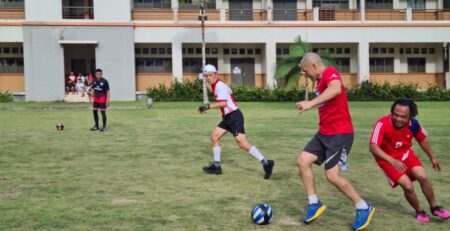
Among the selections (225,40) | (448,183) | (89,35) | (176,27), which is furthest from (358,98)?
(448,183)

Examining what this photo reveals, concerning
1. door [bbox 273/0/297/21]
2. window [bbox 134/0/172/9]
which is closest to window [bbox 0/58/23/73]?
window [bbox 134/0/172/9]

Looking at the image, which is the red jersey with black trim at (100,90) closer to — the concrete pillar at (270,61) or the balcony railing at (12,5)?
the concrete pillar at (270,61)

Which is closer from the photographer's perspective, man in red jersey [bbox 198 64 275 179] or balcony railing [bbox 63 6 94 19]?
man in red jersey [bbox 198 64 275 179]

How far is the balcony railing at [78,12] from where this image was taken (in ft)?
121

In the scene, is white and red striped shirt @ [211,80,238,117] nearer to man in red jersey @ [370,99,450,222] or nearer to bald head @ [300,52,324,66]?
bald head @ [300,52,324,66]

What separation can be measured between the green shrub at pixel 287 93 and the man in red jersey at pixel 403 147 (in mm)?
29050

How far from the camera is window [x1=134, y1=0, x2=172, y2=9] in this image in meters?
38.2

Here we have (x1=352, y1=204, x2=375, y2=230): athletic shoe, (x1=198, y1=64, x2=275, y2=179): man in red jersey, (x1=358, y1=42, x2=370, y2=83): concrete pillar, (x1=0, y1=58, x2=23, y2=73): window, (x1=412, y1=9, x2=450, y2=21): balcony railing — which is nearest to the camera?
(x1=352, y1=204, x2=375, y2=230): athletic shoe

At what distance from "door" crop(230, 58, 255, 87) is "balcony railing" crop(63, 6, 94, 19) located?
34.1 ft

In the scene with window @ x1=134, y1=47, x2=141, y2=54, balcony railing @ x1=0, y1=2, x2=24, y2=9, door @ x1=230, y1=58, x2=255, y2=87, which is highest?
balcony railing @ x1=0, y1=2, x2=24, y2=9

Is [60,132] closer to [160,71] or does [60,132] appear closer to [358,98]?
[160,71]

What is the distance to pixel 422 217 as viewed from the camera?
230 inches

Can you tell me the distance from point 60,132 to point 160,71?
2258 cm

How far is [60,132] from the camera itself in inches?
622
